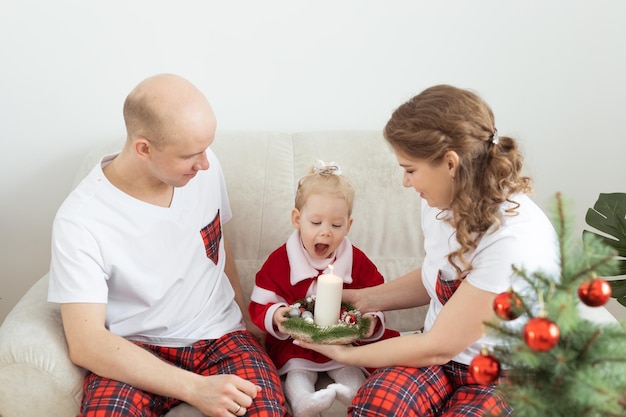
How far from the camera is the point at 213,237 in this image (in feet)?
7.47

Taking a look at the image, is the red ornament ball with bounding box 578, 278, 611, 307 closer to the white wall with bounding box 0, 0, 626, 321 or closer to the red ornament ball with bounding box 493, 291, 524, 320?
the red ornament ball with bounding box 493, 291, 524, 320

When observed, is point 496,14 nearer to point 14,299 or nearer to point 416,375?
point 416,375

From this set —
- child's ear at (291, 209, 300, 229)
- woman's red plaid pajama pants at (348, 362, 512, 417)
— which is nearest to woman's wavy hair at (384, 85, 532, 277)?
woman's red plaid pajama pants at (348, 362, 512, 417)

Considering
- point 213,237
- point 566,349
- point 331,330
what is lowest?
point 331,330

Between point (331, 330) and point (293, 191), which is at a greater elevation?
point (293, 191)

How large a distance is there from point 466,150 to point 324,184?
0.58 meters

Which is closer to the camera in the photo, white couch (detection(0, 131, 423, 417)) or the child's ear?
the child's ear

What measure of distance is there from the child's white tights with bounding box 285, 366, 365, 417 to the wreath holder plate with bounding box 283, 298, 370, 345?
137mm

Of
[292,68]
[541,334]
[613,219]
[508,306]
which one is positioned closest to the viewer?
[541,334]

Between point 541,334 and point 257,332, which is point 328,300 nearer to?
point 257,332

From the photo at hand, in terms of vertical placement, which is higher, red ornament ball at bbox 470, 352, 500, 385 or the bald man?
red ornament ball at bbox 470, 352, 500, 385

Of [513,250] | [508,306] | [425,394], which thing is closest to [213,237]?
[425,394]

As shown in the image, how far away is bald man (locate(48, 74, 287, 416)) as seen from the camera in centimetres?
194

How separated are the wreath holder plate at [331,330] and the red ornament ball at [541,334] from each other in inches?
34.8
